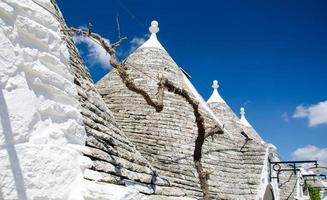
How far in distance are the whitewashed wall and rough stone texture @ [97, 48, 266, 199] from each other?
329cm

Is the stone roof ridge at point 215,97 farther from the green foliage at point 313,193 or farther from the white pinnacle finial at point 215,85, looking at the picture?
the green foliage at point 313,193

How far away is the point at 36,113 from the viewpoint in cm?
318

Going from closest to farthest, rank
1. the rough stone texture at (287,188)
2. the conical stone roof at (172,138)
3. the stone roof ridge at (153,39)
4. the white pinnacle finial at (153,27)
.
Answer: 1. the conical stone roof at (172,138)
2. the stone roof ridge at (153,39)
3. the white pinnacle finial at (153,27)
4. the rough stone texture at (287,188)

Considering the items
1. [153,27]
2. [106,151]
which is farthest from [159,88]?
[153,27]

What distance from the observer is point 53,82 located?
3.46 m

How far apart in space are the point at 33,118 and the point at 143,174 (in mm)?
1734

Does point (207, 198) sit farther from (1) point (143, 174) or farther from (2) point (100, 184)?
(2) point (100, 184)

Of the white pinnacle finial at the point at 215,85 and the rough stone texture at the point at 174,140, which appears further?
the white pinnacle finial at the point at 215,85

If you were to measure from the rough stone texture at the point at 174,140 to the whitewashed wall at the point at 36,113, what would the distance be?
329 cm

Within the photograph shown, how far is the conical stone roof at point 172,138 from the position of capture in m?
7.34

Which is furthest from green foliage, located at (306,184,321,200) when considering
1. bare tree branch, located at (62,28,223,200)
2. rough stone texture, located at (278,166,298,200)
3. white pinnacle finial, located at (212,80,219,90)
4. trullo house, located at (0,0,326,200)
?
trullo house, located at (0,0,326,200)

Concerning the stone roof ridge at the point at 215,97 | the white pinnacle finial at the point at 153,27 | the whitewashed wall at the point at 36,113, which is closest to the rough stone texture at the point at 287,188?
the stone roof ridge at the point at 215,97

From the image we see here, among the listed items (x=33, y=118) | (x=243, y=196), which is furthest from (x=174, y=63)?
(x=33, y=118)

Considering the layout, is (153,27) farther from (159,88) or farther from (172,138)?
(159,88)
